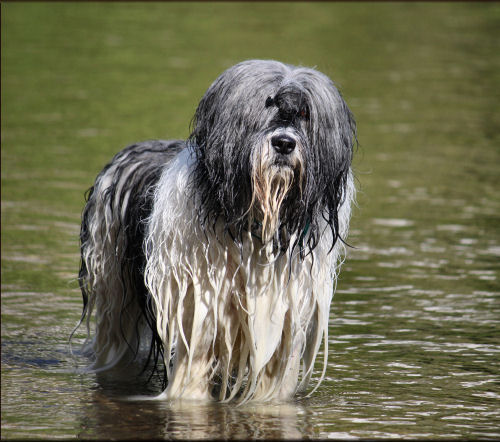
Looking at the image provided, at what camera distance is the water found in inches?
234

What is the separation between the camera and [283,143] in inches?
204

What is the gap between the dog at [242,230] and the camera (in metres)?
5.28

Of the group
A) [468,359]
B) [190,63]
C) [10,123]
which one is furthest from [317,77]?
[190,63]

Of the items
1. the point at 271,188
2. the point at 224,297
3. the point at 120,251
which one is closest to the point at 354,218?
the point at 120,251

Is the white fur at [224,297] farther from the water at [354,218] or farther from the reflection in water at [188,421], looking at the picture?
the water at [354,218]

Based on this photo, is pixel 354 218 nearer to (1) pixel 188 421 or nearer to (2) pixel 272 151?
(1) pixel 188 421

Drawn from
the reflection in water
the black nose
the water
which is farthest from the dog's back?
the black nose

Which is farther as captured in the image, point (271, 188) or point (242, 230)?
point (242, 230)

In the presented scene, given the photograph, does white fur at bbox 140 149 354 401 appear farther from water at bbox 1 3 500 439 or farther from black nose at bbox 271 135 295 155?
black nose at bbox 271 135 295 155

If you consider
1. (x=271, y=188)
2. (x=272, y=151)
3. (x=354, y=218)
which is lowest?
(x=354, y=218)

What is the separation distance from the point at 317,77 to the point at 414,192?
6140 mm

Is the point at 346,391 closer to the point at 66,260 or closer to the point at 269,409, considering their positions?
the point at 269,409

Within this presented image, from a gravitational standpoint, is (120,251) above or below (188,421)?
above

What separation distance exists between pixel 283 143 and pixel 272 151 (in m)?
0.07
